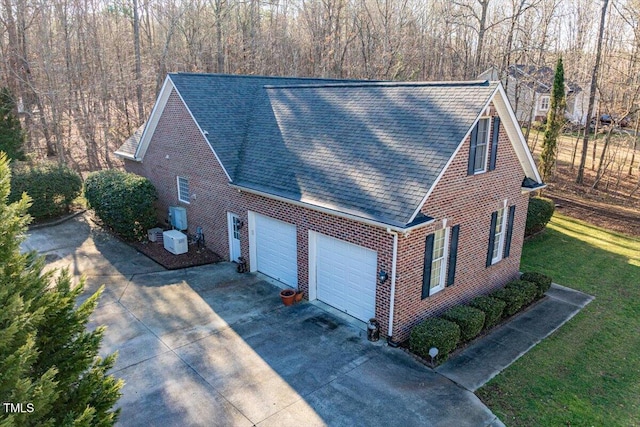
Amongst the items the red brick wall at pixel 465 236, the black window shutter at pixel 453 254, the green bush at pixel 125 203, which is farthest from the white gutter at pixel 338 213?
the green bush at pixel 125 203

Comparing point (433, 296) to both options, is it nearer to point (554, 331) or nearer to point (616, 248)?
point (554, 331)

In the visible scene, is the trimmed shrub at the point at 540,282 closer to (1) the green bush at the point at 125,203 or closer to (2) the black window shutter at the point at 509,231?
(2) the black window shutter at the point at 509,231

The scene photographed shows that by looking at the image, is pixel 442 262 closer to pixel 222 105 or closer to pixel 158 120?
pixel 222 105

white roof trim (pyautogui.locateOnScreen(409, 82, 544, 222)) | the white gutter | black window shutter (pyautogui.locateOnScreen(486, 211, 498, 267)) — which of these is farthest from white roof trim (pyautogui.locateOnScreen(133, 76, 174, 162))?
black window shutter (pyautogui.locateOnScreen(486, 211, 498, 267))

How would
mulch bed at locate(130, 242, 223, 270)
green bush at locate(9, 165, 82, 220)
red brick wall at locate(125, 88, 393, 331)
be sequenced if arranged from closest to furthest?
Result: red brick wall at locate(125, 88, 393, 331)
mulch bed at locate(130, 242, 223, 270)
green bush at locate(9, 165, 82, 220)

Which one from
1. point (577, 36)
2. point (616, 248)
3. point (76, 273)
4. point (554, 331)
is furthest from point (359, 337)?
point (577, 36)

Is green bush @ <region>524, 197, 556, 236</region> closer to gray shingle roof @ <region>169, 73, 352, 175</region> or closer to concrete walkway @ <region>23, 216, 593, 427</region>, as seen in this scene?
concrete walkway @ <region>23, 216, 593, 427</region>

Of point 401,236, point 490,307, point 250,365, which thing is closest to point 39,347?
point 250,365
